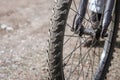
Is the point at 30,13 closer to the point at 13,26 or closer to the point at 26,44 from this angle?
the point at 13,26

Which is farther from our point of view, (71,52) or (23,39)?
(23,39)

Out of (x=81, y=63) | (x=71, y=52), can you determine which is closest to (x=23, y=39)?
(x=81, y=63)

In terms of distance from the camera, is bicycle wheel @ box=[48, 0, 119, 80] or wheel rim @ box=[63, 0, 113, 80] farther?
wheel rim @ box=[63, 0, 113, 80]

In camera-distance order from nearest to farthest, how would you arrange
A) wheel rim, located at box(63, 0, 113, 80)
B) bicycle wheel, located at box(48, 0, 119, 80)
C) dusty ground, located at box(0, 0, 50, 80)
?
1. bicycle wheel, located at box(48, 0, 119, 80)
2. wheel rim, located at box(63, 0, 113, 80)
3. dusty ground, located at box(0, 0, 50, 80)

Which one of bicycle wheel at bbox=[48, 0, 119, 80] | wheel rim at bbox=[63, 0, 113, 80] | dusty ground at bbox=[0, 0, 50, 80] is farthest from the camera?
dusty ground at bbox=[0, 0, 50, 80]

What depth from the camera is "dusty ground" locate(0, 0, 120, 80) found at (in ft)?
12.3

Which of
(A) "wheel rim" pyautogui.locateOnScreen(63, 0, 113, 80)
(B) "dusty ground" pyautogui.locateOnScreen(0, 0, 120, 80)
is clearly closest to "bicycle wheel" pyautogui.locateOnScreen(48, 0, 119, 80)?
(A) "wheel rim" pyautogui.locateOnScreen(63, 0, 113, 80)

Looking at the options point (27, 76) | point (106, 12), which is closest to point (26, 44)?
point (27, 76)

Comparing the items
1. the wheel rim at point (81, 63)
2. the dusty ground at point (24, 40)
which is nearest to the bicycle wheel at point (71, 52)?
the wheel rim at point (81, 63)

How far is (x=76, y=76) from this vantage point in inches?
144

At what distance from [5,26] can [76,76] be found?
1365mm

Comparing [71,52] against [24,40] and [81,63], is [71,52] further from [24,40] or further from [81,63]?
[24,40]

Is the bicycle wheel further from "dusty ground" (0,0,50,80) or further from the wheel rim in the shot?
"dusty ground" (0,0,50,80)

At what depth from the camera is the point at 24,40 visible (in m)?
4.35
